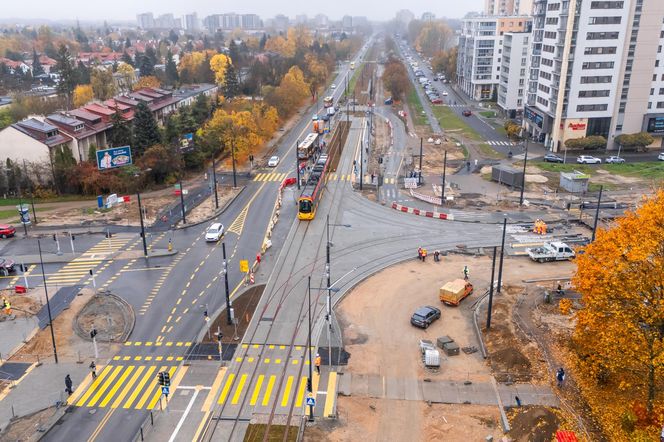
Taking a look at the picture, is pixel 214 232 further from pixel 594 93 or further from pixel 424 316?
pixel 594 93

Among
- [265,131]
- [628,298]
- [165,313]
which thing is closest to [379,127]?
[265,131]

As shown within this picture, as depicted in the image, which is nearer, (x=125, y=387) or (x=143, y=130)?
(x=125, y=387)

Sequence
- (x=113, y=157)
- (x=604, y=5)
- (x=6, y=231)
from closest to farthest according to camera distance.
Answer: (x=6, y=231) → (x=113, y=157) → (x=604, y=5)

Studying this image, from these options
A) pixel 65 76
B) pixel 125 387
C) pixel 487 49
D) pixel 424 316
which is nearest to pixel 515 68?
pixel 487 49

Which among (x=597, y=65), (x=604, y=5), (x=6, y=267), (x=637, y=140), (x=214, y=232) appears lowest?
(x=6, y=267)

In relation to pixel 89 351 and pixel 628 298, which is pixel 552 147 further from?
pixel 89 351

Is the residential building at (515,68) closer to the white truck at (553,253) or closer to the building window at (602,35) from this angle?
the building window at (602,35)

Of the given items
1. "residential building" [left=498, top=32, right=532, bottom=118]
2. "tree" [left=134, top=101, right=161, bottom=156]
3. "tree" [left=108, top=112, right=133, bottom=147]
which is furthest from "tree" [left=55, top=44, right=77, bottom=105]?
"residential building" [left=498, top=32, right=532, bottom=118]
